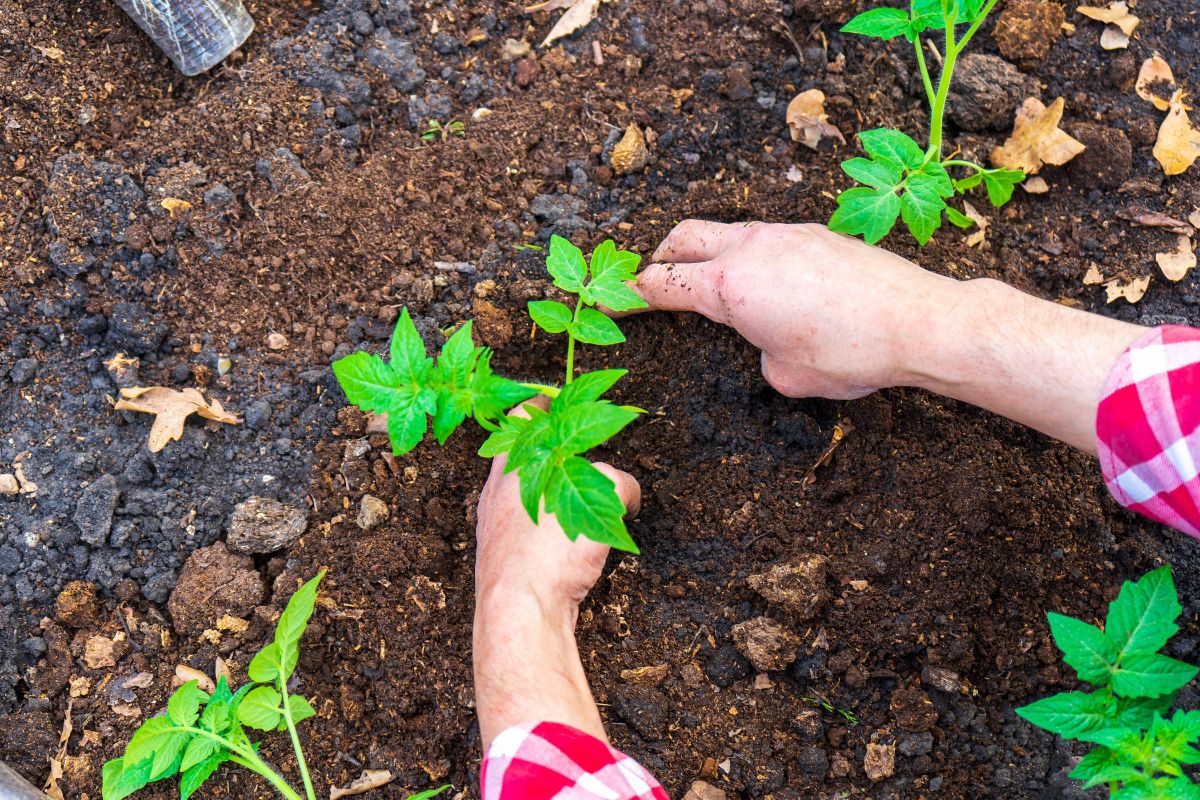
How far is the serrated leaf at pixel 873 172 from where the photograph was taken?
6.92 ft

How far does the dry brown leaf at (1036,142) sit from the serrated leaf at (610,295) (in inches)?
52.3

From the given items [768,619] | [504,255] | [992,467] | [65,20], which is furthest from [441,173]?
[992,467]

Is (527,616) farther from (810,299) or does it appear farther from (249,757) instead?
(810,299)

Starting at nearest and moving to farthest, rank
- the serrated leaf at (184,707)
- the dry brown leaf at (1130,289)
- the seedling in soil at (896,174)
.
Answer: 1. the serrated leaf at (184,707)
2. the seedling in soil at (896,174)
3. the dry brown leaf at (1130,289)

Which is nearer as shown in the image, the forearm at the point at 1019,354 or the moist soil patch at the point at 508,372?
the forearm at the point at 1019,354

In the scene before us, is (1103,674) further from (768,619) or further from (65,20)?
(65,20)

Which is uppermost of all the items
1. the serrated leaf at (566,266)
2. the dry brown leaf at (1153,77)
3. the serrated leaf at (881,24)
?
the serrated leaf at (881,24)

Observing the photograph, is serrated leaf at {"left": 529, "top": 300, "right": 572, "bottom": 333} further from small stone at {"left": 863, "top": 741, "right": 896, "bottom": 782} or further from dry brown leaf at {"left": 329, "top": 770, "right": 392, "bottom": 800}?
small stone at {"left": 863, "top": 741, "right": 896, "bottom": 782}

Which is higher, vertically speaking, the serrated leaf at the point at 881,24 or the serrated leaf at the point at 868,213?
the serrated leaf at the point at 881,24

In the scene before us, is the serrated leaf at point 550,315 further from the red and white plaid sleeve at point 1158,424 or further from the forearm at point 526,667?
the red and white plaid sleeve at point 1158,424

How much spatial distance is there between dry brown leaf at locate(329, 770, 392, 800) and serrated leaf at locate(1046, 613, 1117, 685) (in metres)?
1.46

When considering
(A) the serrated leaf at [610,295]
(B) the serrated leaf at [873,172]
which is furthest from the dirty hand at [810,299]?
(A) the serrated leaf at [610,295]

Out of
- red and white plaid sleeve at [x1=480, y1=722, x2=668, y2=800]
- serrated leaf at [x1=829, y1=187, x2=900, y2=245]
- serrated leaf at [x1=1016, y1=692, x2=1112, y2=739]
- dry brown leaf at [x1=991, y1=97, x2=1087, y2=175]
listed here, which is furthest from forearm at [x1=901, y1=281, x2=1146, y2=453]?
red and white plaid sleeve at [x1=480, y1=722, x2=668, y2=800]

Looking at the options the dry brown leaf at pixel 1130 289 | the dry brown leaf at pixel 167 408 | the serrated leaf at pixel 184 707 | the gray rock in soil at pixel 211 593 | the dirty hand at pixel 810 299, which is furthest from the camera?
the dry brown leaf at pixel 1130 289
